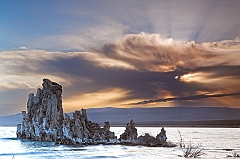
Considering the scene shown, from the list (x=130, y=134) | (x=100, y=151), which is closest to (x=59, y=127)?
(x=130, y=134)

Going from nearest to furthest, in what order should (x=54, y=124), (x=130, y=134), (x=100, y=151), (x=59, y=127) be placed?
(x=100, y=151) < (x=130, y=134) < (x=59, y=127) < (x=54, y=124)

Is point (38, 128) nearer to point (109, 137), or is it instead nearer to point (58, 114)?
point (58, 114)

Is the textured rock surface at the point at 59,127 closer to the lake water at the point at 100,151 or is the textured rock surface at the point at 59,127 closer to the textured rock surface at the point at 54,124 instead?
the textured rock surface at the point at 54,124

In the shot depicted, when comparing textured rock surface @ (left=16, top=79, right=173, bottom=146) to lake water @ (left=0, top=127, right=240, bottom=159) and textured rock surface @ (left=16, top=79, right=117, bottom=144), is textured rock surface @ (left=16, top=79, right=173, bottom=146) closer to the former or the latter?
textured rock surface @ (left=16, top=79, right=117, bottom=144)

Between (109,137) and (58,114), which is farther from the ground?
(58,114)

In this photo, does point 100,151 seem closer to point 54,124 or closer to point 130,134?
point 130,134

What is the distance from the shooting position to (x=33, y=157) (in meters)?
39.8

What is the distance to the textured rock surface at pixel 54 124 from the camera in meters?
55.6

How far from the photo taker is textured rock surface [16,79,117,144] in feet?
182

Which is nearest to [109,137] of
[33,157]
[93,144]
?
[93,144]

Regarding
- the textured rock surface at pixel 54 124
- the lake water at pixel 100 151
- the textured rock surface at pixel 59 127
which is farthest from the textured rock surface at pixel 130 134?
the lake water at pixel 100 151

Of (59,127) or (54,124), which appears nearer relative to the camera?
(59,127)

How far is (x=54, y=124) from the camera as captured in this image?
201 ft

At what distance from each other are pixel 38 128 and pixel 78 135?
11.6m
